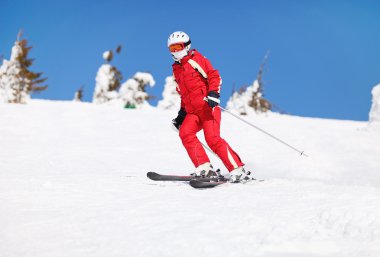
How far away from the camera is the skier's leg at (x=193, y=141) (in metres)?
6.08

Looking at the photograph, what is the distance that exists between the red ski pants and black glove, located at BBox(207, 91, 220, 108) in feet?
1.14

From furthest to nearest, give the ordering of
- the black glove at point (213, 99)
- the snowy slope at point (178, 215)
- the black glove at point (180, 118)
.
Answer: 1. the black glove at point (180, 118)
2. the black glove at point (213, 99)
3. the snowy slope at point (178, 215)

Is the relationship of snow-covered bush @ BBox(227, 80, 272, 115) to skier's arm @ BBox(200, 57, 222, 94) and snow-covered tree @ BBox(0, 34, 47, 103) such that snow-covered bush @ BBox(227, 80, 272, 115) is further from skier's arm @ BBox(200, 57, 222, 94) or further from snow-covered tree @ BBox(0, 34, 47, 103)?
skier's arm @ BBox(200, 57, 222, 94)

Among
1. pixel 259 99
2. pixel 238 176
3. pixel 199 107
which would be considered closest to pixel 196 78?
pixel 199 107

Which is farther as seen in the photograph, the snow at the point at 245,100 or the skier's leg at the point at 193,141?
the snow at the point at 245,100

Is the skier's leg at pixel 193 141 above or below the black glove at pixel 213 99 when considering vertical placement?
below

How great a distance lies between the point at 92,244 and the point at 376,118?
14449 millimetres

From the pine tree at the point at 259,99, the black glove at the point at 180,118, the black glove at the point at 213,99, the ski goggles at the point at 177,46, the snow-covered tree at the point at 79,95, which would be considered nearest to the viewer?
the black glove at the point at 213,99

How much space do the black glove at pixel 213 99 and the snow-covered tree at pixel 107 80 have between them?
36.7 m

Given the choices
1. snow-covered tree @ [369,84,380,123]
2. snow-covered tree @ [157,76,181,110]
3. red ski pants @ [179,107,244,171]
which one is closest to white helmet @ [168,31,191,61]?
red ski pants @ [179,107,244,171]

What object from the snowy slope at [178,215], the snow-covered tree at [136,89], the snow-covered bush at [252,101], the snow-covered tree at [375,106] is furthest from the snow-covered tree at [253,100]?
the snowy slope at [178,215]

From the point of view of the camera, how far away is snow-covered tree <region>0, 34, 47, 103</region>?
40406 mm

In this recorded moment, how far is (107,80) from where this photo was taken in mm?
41625

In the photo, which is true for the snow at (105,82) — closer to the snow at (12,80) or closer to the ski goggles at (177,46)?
the snow at (12,80)
